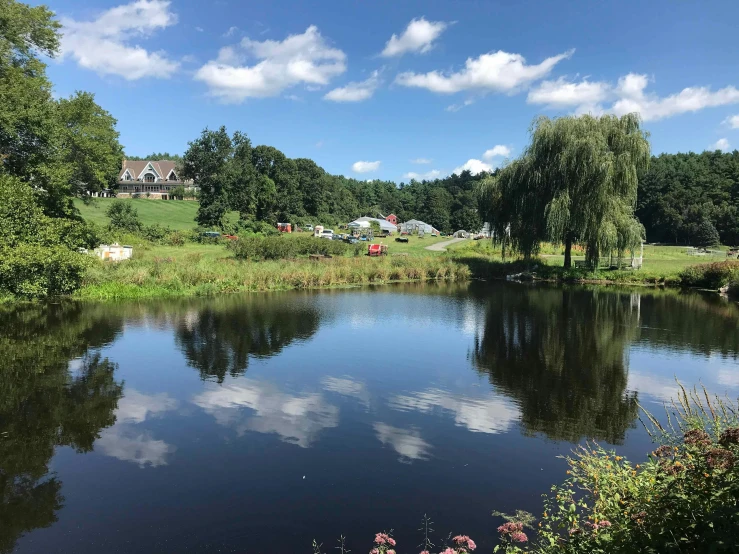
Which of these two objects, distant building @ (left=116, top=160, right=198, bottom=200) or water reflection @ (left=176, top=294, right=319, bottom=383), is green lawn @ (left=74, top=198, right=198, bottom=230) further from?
water reflection @ (left=176, top=294, right=319, bottom=383)

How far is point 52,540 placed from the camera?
6.45 metres

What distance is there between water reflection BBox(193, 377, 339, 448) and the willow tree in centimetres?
2691

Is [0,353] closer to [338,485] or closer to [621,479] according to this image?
[338,485]

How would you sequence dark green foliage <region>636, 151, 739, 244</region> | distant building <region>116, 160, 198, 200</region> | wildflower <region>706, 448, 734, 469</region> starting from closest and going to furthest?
wildflower <region>706, 448, 734, 469</region>, dark green foliage <region>636, 151, 739, 244</region>, distant building <region>116, 160, 198, 200</region>

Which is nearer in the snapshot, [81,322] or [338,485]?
[338,485]

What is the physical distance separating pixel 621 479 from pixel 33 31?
3619 centimetres

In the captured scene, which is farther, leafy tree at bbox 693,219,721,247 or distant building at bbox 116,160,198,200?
distant building at bbox 116,160,198,200

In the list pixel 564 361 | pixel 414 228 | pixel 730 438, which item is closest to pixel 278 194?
pixel 414 228

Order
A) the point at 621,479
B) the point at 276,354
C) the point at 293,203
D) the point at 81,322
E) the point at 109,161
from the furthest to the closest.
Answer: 1. the point at 293,203
2. the point at 109,161
3. the point at 81,322
4. the point at 276,354
5. the point at 621,479

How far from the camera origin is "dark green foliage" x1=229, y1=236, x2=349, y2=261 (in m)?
38.0

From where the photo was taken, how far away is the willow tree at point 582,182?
33469mm

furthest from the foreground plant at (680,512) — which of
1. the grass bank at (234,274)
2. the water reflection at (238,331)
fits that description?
the grass bank at (234,274)

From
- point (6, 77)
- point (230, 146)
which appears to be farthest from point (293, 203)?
point (6, 77)

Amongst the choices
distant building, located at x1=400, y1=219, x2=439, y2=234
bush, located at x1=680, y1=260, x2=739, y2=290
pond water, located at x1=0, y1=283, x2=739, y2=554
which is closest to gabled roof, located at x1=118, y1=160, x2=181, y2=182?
distant building, located at x1=400, y1=219, x2=439, y2=234
